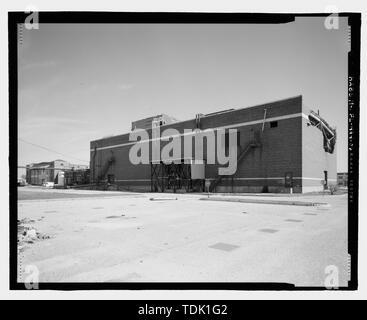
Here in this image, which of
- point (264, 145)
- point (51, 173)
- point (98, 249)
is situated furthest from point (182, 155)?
point (51, 173)

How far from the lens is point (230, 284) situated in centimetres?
→ 291

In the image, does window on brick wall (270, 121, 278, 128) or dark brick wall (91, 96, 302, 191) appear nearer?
dark brick wall (91, 96, 302, 191)

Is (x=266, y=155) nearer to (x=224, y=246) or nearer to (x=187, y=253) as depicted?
(x=224, y=246)

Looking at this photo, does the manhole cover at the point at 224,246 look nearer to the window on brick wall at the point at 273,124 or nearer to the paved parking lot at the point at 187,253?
the paved parking lot at the point at 187,253

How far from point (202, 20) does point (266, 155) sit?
30.7 m

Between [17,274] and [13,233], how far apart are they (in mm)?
455

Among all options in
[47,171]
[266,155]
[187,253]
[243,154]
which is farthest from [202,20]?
[47,171]

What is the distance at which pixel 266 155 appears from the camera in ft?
105

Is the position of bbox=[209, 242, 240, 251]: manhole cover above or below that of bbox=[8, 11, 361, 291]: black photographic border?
below

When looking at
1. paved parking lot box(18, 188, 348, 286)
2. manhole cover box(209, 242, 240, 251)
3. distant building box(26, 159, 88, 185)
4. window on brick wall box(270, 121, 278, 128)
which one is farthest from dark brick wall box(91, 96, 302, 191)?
distant building box(26, 159, 88, 185)

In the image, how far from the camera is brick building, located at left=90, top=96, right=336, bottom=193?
29.7 metres

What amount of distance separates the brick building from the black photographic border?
28112mm

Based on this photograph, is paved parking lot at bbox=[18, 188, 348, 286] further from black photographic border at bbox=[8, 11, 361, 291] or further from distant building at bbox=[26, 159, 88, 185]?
distant building at bbox=[26, 159, 88, 185]
